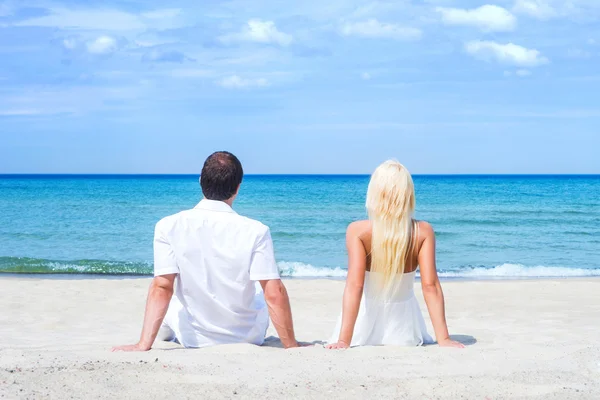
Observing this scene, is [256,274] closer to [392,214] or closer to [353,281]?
[353,281]

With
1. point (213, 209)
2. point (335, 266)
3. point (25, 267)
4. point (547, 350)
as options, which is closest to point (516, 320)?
point (547, 350)

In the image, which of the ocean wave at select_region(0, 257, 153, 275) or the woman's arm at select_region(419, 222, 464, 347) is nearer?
the woman's arm at select_region(419, 222, 464, 347)

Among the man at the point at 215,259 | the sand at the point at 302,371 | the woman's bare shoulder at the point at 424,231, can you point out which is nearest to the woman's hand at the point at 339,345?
the sand at the point at 302,371

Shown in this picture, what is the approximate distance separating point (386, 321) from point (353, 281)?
51 centimetres

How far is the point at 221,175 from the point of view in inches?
167

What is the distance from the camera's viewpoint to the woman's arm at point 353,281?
4.52 meters

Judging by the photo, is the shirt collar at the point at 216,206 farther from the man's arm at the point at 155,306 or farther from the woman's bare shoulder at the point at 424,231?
the woman's bare shoulder at the point at 424,231

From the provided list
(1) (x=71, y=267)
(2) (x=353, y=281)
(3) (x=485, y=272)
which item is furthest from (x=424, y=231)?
(1) (x=71, y=267)

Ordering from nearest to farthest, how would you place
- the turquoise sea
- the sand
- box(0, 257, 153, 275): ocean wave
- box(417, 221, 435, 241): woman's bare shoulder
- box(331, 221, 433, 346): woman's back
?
1. the sand
2. box(417, 221, 435, 241): woman's bare shoulder
3. box(331, 221, 433, 346): woman's back
4. box(0, 257, 153, 275): ocean wave
5. the turquoise sea

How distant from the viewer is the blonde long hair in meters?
4.34

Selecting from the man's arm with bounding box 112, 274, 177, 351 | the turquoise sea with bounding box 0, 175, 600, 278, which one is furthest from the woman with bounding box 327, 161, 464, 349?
the turquoise sea with bounding box 0, 175, 600, 278

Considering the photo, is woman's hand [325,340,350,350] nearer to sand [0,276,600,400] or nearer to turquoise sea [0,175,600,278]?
sand [0,276,600,400]

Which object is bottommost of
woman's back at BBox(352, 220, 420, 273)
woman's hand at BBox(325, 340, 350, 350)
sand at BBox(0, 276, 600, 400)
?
woman's hand at BBox(325, 340, 350, 350)

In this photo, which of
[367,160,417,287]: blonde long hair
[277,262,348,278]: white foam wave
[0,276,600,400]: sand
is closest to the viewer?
[0,276,600,400]: sand
